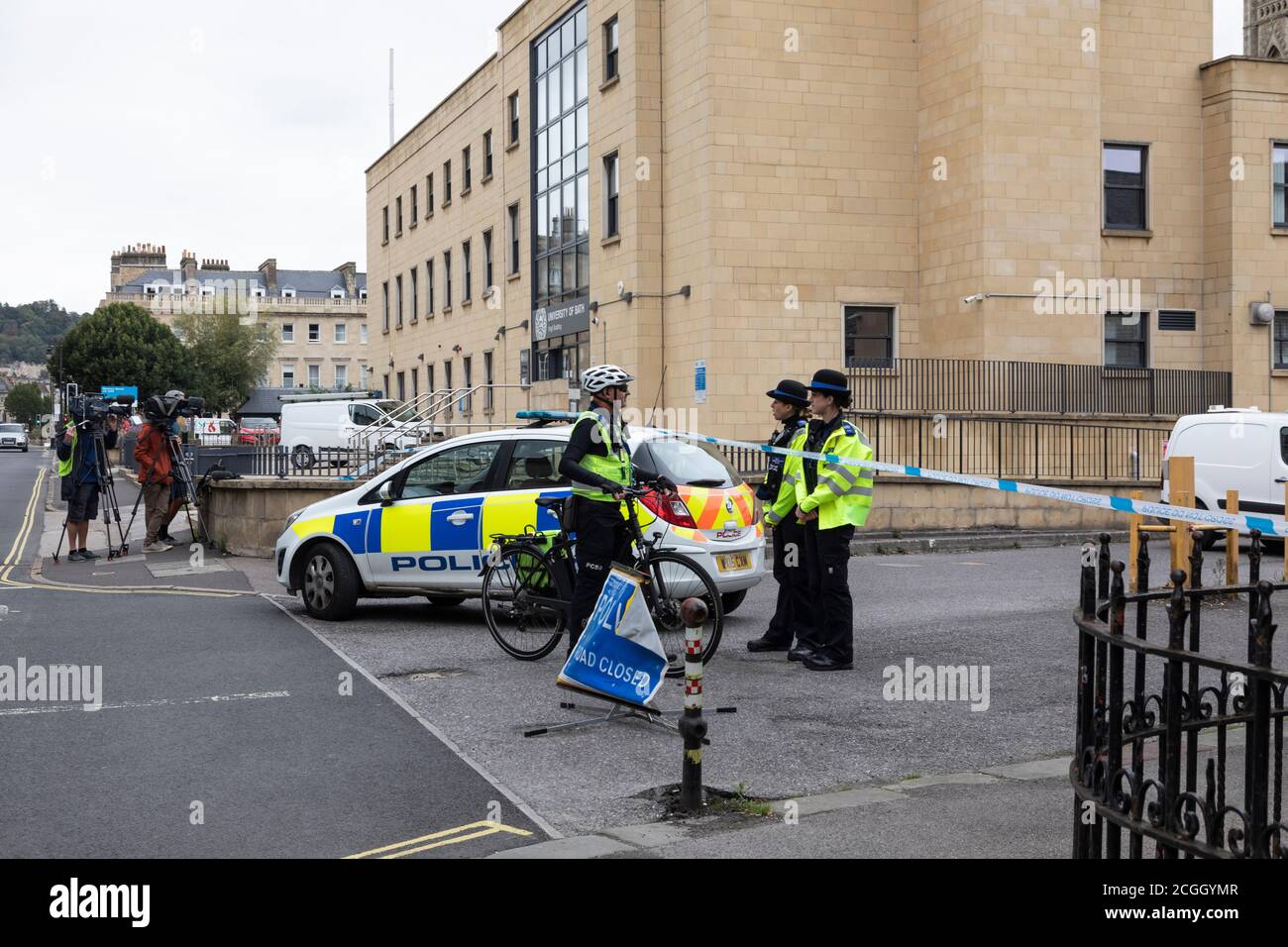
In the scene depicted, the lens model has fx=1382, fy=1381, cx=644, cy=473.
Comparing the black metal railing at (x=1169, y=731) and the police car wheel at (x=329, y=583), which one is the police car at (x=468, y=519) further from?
the black metal railing at (x=1169, y=731)

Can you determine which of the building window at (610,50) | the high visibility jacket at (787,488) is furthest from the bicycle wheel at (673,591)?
the building window at (610,50)

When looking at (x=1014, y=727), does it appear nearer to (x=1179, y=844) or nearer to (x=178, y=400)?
(x=1179, y=844)

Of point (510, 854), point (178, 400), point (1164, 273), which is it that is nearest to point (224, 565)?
point (178, 400)

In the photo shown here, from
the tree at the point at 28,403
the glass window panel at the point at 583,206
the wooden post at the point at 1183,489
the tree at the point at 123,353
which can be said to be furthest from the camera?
the tree at the point at 28,403

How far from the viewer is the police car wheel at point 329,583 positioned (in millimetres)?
11750

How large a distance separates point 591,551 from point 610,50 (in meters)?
23.2

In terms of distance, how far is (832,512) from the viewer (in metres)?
9.37

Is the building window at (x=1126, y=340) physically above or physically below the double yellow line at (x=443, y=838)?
above

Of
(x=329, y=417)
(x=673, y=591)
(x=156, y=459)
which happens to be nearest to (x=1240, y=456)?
(x=673, y=591)

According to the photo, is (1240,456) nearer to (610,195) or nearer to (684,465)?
(684,465)

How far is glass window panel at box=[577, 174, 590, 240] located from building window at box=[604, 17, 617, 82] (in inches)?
93.4

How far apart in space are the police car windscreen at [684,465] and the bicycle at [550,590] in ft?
4.45
